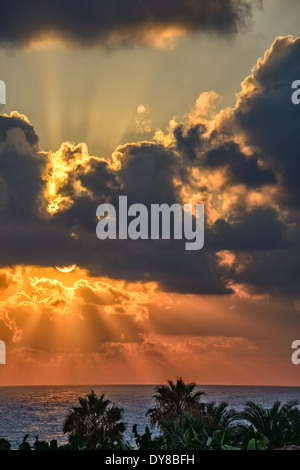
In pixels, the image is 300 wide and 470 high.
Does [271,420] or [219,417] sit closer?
[271,420]

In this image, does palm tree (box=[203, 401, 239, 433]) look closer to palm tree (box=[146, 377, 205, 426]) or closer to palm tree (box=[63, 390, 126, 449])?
palm tree (box=[146, 377, 205, 426])

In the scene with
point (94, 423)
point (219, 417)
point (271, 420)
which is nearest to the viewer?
point (271, 420)

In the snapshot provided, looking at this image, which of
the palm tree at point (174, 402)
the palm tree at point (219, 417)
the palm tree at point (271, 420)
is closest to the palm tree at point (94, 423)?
the palm tree at point (174, 402)

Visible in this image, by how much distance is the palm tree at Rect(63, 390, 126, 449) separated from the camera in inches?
1737

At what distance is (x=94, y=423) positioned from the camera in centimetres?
4484

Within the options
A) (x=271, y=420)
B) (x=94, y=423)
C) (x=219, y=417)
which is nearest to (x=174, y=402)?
(x=219, y=417)

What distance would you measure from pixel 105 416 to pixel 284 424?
1385 centimetres

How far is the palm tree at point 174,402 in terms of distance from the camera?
4578 cm

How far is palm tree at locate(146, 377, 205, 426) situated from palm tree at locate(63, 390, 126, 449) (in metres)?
2.97

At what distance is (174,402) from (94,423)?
262 inches

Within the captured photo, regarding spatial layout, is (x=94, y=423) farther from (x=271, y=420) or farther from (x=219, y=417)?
(x=271, y=420)

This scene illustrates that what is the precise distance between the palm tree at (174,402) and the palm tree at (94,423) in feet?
9.75

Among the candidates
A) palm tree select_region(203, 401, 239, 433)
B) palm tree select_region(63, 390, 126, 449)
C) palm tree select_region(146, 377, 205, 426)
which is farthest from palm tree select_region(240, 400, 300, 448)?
palm tree select_region(63, 390, 126, 449)
